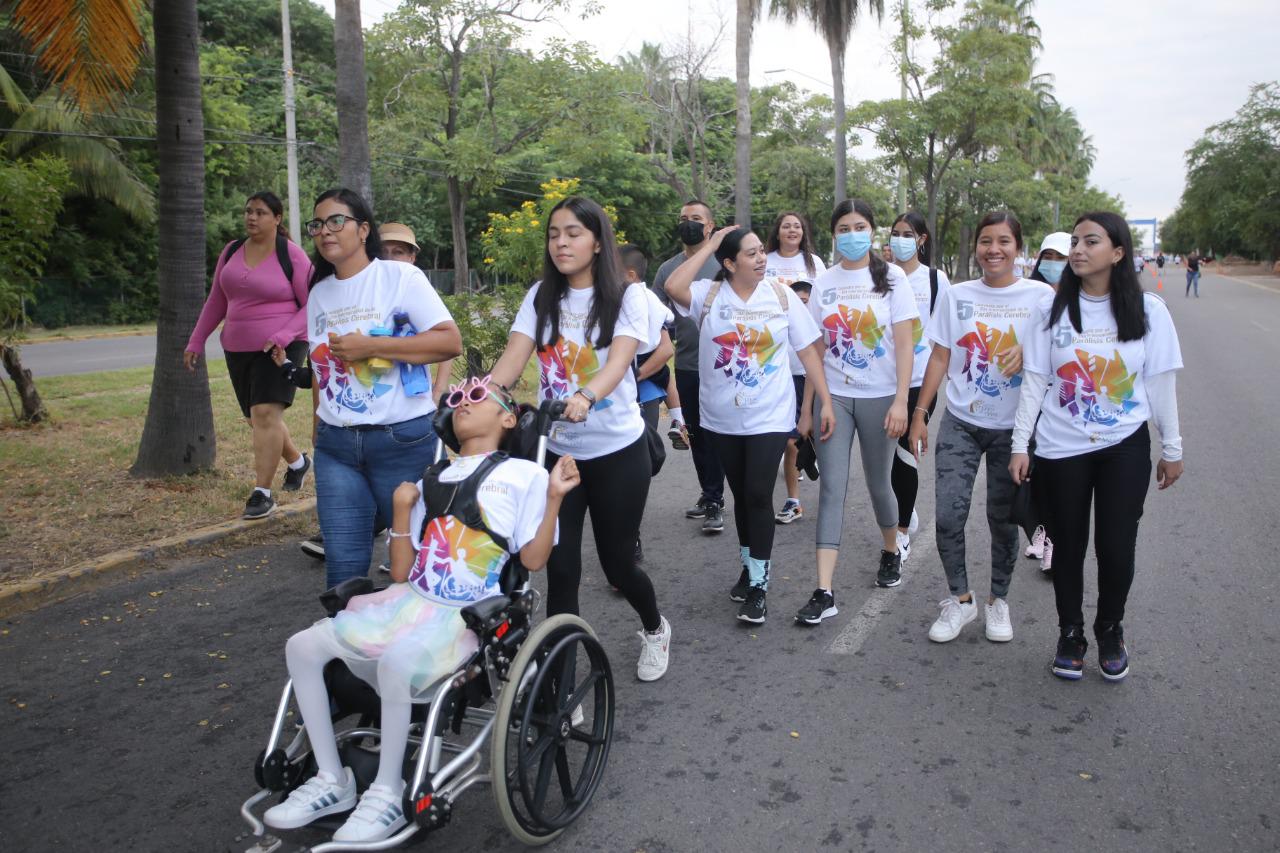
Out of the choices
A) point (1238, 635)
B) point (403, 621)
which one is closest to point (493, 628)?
point (403, 621)

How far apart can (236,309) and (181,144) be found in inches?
81.0

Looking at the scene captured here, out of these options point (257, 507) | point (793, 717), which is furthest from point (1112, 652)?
point (257, 507)

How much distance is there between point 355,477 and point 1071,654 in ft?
10.1

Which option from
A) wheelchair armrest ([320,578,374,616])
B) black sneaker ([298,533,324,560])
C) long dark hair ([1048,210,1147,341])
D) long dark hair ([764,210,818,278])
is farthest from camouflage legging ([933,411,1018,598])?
black sneaker ([298,533,324,560])

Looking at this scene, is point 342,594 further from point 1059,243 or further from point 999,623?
point 1059,243

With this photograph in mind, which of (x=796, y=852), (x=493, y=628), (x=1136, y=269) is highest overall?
(x=1136, y=269)

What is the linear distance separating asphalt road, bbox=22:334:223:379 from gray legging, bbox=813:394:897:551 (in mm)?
12181

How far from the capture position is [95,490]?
23.3 ft

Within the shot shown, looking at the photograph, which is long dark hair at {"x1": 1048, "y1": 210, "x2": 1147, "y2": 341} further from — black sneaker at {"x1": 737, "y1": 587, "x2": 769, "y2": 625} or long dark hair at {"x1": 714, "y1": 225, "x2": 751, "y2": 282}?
black sneaker at {"x1": 737, "y1": 587, "x2": 769, "y2": 625}

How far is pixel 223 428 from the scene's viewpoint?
9.73 metres

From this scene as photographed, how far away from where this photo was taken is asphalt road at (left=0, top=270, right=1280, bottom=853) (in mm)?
3178

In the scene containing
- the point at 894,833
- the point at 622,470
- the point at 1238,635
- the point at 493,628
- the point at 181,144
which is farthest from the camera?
the point at 181,144

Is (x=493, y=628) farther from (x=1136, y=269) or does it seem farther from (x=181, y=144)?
(x=181, y=144)

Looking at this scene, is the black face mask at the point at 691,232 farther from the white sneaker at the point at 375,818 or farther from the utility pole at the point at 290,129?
the utility pole at the point at 290,129
